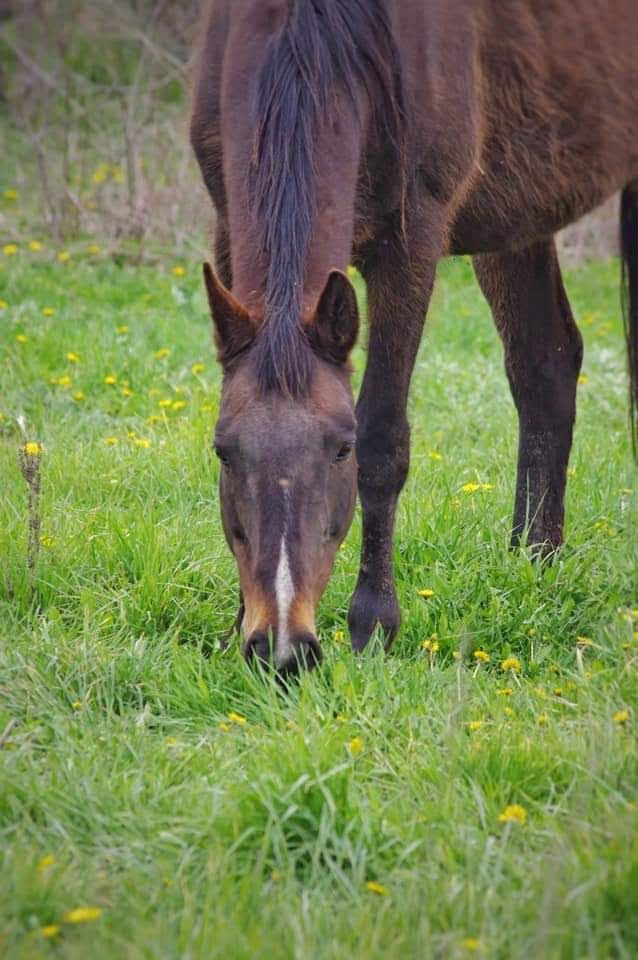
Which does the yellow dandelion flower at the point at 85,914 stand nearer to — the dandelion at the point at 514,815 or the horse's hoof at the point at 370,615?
the dandelion at the point at 514,815

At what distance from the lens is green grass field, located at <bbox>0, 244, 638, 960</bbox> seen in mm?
2156

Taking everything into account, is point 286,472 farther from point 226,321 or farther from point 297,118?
point 297,118

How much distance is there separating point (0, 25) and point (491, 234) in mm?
9963

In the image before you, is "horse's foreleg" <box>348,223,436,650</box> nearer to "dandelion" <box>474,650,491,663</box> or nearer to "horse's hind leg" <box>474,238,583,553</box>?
"dandelion" <box>474,650,491,663</box>

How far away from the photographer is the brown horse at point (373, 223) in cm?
296

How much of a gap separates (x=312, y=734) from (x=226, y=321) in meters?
1.06

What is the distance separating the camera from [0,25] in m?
12.5

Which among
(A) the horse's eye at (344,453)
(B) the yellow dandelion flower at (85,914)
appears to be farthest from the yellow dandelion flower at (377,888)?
(A) the horse's eye at (344,453)

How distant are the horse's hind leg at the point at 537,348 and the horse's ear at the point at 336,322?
1765mm

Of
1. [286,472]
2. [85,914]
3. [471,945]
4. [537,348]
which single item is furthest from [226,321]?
[537,348]

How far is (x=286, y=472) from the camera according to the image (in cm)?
→ 289

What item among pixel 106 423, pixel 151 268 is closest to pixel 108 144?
pixel 151 268

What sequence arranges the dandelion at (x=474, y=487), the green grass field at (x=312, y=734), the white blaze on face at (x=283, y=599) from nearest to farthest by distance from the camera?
1. the green grass field at (x=312, y=734)
2. the white blaze on face at (x=283, y=599)
3. the dandelion at (x=474, y=487)

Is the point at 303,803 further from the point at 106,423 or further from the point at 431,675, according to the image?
the point at 106,423
